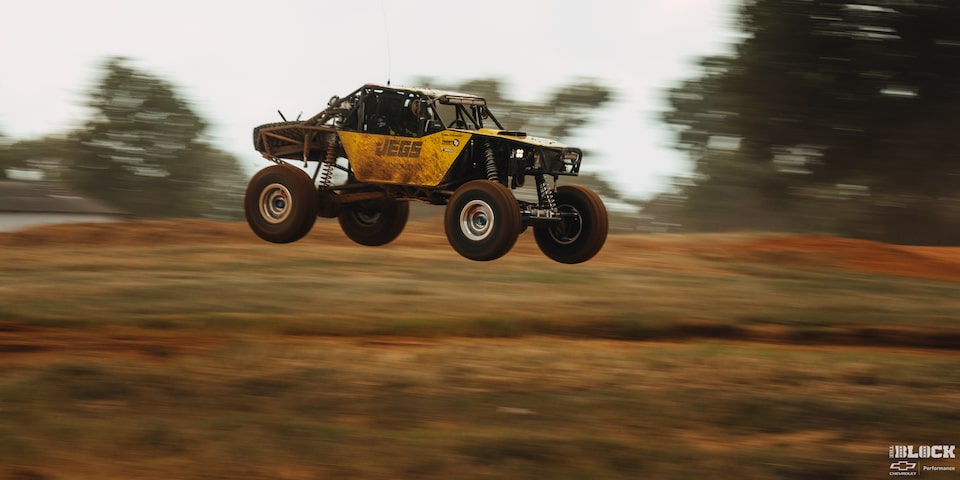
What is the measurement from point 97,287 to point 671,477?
1317cm

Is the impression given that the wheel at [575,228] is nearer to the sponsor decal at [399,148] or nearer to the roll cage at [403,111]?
the roll cage at [403,111]

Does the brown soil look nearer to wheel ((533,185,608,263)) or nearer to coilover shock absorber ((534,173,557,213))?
wheel ((533,185,608,263))

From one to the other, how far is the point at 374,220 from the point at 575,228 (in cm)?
355

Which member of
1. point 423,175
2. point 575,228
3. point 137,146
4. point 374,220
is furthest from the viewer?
point 137,146

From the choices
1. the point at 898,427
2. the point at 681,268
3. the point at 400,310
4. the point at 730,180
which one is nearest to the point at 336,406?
the point at 400,310

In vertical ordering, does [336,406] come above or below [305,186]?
below

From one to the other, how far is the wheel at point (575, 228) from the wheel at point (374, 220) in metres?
2.44

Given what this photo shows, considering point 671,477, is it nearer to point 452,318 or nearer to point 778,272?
point 452,318

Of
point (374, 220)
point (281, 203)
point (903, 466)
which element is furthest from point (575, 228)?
point (903, 466)

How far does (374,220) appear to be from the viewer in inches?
734

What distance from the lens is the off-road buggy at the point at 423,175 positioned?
15734mm

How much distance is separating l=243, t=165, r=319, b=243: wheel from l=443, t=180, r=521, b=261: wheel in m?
2.51

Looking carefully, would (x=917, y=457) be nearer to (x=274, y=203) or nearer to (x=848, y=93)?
(x=274, y=203)

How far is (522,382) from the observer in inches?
599
